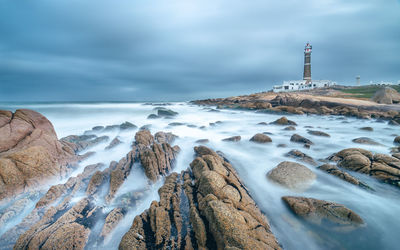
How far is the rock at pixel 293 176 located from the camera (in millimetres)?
4523

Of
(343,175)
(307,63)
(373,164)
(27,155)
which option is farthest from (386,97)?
(307,63)

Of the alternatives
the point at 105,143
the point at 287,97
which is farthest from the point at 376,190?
the point at 287,97

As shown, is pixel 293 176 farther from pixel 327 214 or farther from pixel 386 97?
pixel 386 97

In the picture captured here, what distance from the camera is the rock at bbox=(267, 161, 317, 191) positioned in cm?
452

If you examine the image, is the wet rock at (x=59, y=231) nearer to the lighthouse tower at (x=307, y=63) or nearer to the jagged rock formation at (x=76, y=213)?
the jagged rock formation at (x=76, y=213)

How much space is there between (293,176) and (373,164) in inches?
98.0

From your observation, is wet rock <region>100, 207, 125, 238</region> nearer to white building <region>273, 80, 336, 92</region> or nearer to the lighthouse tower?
white building <region>273, 80, 336, 92</region>

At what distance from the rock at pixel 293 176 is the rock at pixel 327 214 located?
35.0 inches

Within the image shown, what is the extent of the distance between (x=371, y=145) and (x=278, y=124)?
6.13m

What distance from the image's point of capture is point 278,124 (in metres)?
13.6

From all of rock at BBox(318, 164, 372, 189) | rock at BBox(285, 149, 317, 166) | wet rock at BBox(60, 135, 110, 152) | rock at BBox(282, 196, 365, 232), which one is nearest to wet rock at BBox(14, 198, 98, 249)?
rock at BBox(282, 196, 365, 232)

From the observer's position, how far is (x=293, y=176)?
471cm

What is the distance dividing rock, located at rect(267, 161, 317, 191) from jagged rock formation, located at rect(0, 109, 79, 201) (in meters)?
6.50

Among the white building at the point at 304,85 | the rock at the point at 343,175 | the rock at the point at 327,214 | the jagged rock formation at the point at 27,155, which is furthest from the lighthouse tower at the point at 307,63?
the jagged rock formation at the point at 27,155
